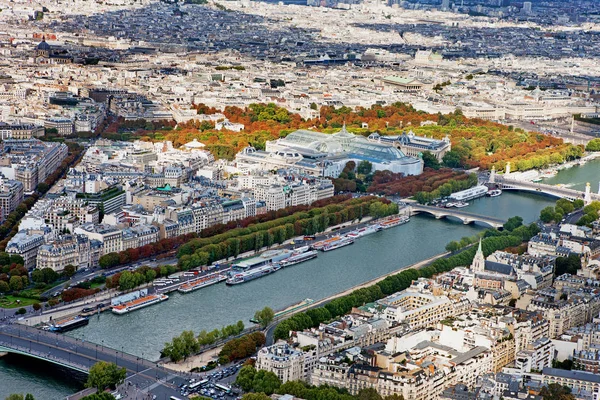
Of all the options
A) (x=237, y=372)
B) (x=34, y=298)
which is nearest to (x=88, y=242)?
(x=34, y=298)

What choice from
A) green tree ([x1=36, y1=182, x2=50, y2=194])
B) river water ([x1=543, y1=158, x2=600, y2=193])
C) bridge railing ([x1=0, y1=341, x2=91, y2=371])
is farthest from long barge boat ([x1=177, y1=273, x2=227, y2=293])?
river water ([x1=543, y1=158, x2=600, y2=193])

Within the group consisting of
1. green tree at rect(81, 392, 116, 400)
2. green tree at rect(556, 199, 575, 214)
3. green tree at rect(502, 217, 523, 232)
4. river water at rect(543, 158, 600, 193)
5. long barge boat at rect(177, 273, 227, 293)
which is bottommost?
river water at rect(543, 158, 600, 193)

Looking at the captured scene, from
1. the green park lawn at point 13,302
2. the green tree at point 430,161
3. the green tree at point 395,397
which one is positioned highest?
the green tree at point 395,397

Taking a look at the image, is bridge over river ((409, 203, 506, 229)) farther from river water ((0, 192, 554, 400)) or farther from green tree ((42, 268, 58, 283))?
green tree ((42, 268, 58, 283))

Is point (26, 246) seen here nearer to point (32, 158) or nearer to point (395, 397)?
point (32, 158)

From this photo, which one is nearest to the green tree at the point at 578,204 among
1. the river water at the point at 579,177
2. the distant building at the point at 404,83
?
the river water at the point at 579,177

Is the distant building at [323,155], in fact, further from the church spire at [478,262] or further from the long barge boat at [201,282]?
the church spire at [478,262]
